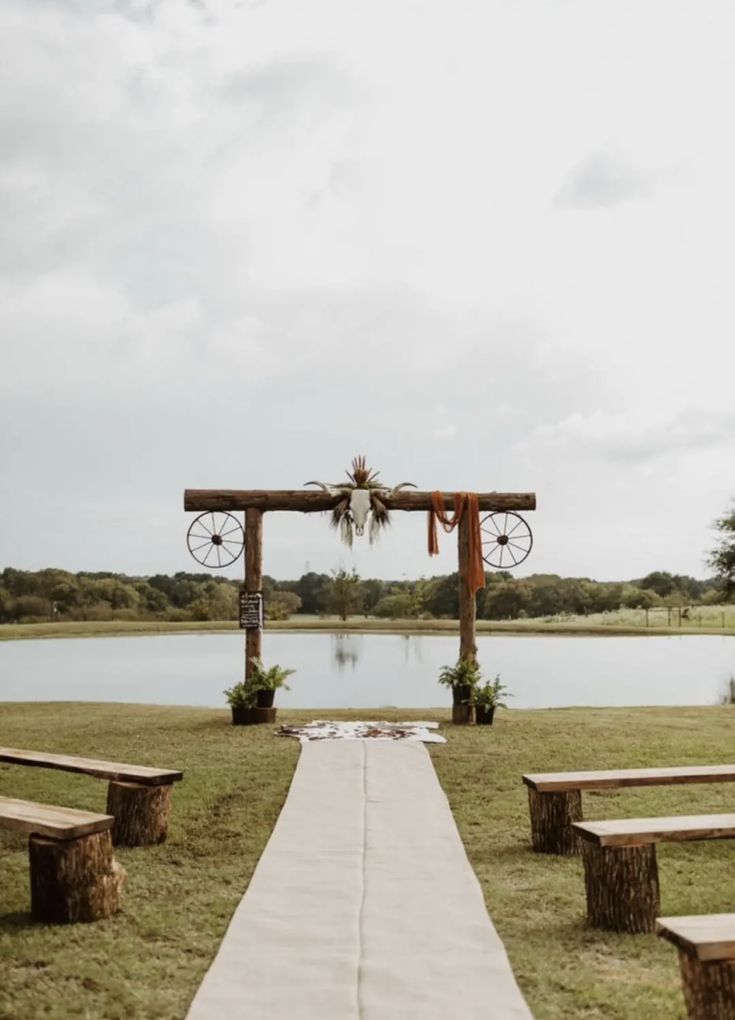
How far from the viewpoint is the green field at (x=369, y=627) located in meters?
32.1

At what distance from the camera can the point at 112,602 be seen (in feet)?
119

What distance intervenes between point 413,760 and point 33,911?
4586mm

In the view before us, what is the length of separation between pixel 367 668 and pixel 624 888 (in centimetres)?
1749

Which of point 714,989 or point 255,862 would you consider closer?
point 714,989

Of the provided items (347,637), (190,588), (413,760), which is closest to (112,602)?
(190,588)

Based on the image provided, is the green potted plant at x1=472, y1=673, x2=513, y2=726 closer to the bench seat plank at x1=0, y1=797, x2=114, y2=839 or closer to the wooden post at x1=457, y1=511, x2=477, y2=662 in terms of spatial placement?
the wooden post at x1=457, y1=511, x2=477, y2=662

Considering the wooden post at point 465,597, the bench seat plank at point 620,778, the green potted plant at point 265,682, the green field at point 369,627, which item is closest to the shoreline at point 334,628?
the green field at point 369,627

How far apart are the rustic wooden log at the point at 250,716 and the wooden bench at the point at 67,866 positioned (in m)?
6.78

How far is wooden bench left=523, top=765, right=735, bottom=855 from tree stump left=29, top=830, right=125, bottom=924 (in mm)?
2551

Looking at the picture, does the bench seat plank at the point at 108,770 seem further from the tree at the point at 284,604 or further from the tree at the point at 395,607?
the tree at the point at 395,607

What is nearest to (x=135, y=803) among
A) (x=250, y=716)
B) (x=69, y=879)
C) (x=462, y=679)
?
(x=69, y=879)

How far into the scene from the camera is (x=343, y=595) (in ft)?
103

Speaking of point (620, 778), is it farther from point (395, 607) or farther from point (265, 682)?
point (395, 607)

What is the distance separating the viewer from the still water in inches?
707
